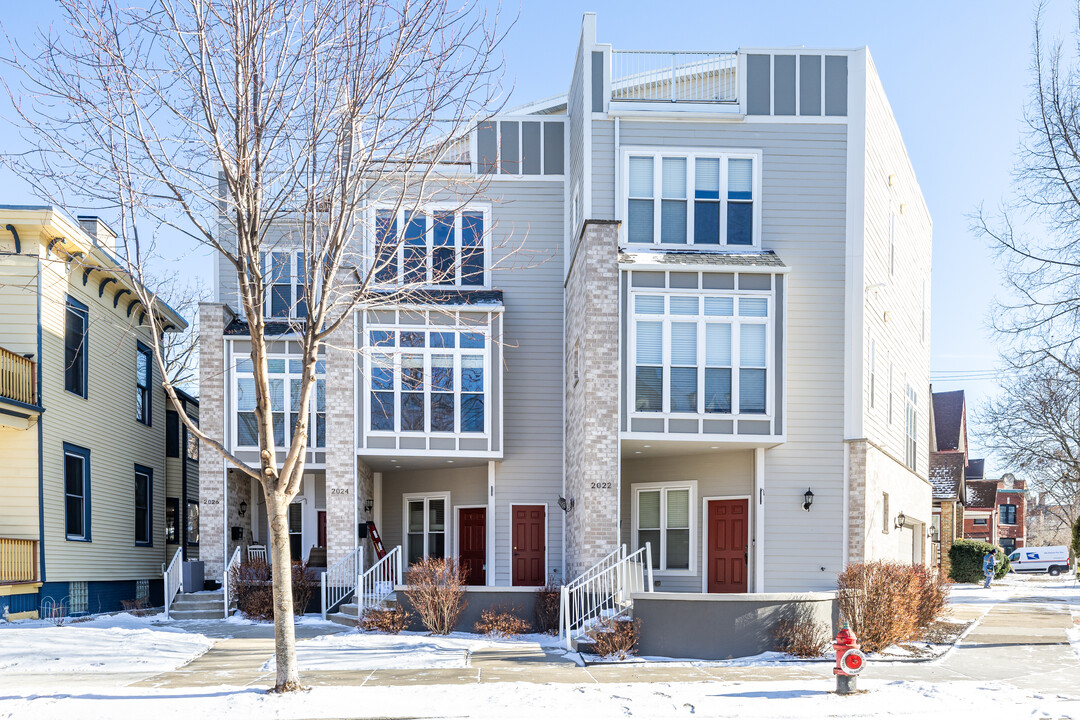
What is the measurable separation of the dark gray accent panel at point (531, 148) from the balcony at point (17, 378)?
1034cm

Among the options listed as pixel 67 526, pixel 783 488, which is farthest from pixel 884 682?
pixel 67 526

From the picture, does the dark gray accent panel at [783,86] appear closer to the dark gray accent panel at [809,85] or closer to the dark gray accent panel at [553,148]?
the dark gray accent panel at [809,85]

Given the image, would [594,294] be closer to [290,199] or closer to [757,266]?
[757,266]

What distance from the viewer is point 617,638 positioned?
13.1 m

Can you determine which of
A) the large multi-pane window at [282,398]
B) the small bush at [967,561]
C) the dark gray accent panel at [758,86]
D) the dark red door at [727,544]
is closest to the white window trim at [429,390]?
the large multi-pane window at [282,398]

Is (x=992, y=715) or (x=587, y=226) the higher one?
(x=587, y=226)

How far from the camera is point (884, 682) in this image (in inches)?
441

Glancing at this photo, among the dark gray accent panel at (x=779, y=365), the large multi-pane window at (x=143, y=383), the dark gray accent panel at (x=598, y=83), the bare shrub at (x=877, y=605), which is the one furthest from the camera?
the large multi-pane window at (x=143, y=383)

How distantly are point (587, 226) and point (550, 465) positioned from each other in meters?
5.83

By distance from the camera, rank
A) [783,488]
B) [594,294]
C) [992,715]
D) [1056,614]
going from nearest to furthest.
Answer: [992,715]
[594,294]
[783,488]
[1056,614]

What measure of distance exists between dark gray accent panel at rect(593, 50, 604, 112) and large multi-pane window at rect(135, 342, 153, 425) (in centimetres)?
1296

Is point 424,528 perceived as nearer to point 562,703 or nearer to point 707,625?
point 707,625

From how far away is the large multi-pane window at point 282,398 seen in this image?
2008cm

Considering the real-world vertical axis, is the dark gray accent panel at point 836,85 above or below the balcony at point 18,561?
above
